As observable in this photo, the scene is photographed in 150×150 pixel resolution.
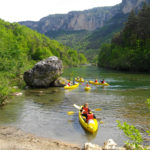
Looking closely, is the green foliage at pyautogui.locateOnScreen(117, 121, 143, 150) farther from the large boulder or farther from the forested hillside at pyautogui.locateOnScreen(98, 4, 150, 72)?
the forested hillside at pyautogui.locateOnScreen(98, 4, 150, 72)

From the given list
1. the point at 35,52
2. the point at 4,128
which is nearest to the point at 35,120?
the point at 4,128

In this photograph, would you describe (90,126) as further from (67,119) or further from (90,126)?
(67,119)

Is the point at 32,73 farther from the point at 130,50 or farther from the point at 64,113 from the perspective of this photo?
the point at 130,50

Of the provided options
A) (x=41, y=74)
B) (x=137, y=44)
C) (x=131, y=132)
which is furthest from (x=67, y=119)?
(x=137, y=44)

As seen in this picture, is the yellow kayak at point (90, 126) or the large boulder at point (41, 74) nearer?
the yellow kayak at point (90, 126)

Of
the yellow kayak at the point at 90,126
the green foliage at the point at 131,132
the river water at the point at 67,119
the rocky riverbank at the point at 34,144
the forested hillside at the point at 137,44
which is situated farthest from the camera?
the forested hillside at the point at 137,44

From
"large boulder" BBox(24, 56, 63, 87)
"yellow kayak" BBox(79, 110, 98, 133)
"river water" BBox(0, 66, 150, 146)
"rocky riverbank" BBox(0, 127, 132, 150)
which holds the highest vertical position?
"large boulder" BBox(24, 56, 63, 87)

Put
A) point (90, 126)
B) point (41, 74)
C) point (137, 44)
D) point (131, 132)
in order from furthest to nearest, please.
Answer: point (137, 44), point (41, 74), point (90, 126), point (131, 132)

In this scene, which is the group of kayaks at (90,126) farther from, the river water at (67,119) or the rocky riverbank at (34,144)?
the rocky riverbank at (34,144)

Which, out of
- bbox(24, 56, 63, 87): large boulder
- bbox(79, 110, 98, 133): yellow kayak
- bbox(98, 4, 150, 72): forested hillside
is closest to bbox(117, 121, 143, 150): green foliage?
bbox(79, 110, 98, 133): yellow kayak

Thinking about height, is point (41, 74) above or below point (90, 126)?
above

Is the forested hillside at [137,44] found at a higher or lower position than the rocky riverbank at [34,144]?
higher

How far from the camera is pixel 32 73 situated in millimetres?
28922

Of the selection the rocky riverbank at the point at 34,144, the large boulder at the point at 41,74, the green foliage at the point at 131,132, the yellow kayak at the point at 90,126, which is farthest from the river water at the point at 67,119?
the large boulder at the point at 41,74
